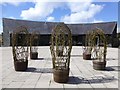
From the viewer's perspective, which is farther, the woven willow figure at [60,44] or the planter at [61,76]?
the woven willow figure at [60,44]

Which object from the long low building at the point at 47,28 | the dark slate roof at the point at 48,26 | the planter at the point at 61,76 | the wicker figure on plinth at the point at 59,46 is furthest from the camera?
the dark slate roof at the point at 48,26

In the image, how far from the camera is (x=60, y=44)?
29.0ft

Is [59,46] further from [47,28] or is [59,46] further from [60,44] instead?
[47,28]

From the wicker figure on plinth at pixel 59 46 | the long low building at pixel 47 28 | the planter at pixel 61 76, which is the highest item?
the long low building at pixel 47 28

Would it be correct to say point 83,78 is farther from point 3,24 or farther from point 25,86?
point 3,24

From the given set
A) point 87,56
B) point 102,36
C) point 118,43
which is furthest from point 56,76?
point 118,43

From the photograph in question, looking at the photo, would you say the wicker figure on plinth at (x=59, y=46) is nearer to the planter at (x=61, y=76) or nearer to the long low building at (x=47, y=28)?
the planter at (x=61, y=76)

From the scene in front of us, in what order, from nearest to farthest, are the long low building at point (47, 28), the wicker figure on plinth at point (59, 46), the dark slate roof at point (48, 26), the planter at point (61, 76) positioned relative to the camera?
the planter at point (61, 76) < the wicker figure on plinth at point (59, 46) < the long low building at point (47, 28) < the dark slate roof at point (48, 26)

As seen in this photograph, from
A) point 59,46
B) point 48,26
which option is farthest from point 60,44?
point 48,26

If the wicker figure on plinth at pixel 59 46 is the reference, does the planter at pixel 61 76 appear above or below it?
below

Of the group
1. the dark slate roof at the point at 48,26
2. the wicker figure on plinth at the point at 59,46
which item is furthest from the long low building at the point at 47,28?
the wicker figure on plinth at the point at 59,46

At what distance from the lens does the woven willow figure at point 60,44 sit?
8633mm

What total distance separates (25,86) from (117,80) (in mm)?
3646

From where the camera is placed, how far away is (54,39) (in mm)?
8758
